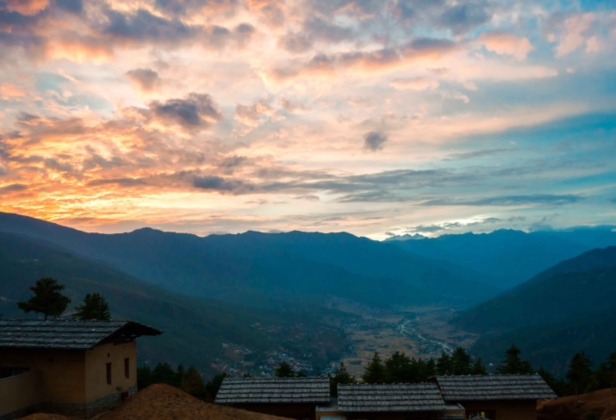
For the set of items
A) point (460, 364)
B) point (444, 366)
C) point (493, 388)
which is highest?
point (493, 388)

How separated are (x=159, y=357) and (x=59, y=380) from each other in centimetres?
10669

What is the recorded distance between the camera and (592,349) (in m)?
139

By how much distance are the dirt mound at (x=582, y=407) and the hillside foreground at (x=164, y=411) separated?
3019 cm

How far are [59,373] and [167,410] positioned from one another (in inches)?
304

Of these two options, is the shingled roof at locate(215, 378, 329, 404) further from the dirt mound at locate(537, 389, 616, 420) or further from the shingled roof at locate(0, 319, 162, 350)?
the dirt mound at locate(537, 389, 616, 420)

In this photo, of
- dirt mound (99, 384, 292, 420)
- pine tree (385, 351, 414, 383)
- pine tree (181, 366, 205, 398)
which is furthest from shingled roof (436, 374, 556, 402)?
pine tree (181, 366, 205, 398)

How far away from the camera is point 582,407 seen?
45844 millimetres

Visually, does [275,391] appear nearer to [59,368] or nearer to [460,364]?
[59,368]

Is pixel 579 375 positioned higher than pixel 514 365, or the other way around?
pixel 514 365

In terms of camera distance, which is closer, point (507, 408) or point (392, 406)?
point (392, 406)

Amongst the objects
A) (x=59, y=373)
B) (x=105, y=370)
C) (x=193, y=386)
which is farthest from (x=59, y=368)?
(x=193, y=386)

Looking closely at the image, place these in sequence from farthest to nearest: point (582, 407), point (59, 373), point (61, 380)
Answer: point (582, 407) < point (59, 373) < point (61, 380)

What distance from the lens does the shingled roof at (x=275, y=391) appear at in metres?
33.9

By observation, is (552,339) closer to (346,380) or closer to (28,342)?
(346,380)
